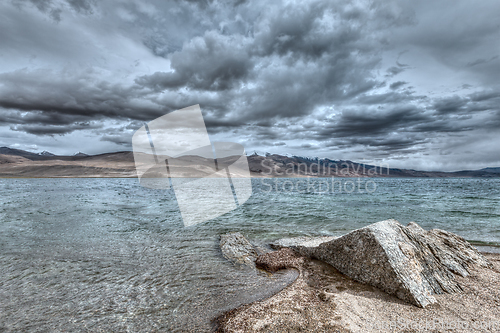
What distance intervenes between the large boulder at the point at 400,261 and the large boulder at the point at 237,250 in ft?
8.52

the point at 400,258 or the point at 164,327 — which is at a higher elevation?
the point at 400,258

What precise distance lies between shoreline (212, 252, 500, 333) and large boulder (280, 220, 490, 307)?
0.76ft

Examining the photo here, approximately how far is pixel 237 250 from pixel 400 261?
5375mm

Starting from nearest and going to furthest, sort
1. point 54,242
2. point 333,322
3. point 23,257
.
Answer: point 333,322, point 23,257, point 54,242

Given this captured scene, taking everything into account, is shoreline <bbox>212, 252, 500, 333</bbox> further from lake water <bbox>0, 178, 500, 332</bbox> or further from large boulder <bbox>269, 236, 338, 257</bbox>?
large boulder <bbox>269, 236, 338, 257</bbox>

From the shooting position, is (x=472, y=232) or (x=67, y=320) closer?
(x=67, y=320)

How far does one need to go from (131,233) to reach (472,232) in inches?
755

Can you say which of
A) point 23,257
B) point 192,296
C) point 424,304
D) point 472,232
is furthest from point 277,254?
point 472,232

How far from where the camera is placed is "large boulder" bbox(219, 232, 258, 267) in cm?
798

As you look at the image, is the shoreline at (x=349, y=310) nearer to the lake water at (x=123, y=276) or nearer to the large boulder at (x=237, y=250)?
the lake water at (x=123, y=276)

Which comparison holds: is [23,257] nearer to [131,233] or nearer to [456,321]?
[131,233]

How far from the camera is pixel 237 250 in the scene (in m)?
8.73

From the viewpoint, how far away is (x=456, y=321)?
14.3 feet

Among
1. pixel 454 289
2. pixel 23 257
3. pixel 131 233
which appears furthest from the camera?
pixel 131 233
